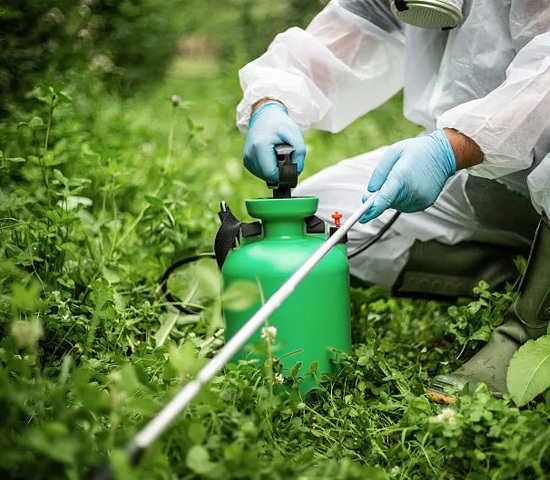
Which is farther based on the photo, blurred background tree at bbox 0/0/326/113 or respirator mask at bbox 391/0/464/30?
blurred background tree at bbox 0/0/326/113

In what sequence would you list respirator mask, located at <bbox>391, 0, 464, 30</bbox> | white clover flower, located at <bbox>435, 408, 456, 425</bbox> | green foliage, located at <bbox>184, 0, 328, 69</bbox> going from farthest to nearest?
green foliage, located at <bbox>184, 0, 328, 69</bbox>
respirator mask, located at <bbox>391, 0, 464, 30</bbox>
white clover flower, located at <bbox>435, 408, 456, 425</bbox>

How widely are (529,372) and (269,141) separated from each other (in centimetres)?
70

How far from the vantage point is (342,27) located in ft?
5.61

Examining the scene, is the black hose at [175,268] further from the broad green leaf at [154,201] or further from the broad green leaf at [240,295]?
the broad green leaf at [240,295]

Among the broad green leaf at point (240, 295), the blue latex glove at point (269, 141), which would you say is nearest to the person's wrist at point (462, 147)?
the blue latex glove at point (269, 141)

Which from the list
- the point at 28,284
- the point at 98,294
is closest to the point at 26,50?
the point at 28,284

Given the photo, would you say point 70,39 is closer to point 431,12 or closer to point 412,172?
point 431,12

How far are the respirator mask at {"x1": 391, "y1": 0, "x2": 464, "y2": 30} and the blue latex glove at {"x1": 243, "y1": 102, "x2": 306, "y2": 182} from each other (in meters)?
0.35

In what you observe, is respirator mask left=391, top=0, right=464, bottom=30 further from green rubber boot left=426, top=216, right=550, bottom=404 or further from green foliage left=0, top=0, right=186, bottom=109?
green foliage left=0, top=0, right=186, bottom=109

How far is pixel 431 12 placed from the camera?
1.38 meters

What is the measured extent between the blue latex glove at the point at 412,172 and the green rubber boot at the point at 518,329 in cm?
26

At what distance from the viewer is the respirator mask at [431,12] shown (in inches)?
53.3

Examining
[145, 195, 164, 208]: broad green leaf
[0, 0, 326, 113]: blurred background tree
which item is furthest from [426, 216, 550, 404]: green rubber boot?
[0, 0, 326, 113]: blurred background tree

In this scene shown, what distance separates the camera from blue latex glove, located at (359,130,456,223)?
1239 millimetres
